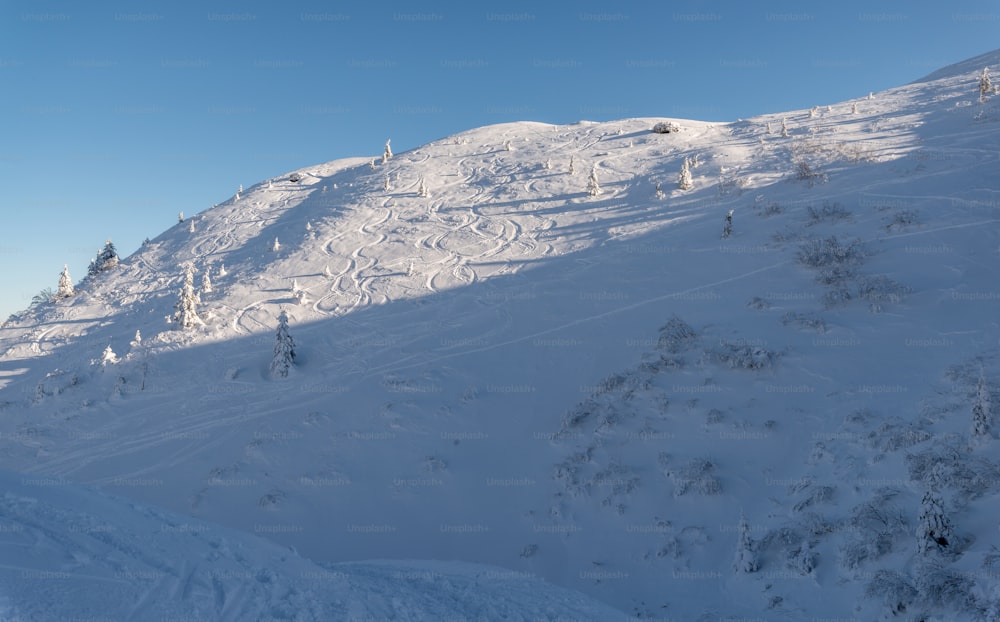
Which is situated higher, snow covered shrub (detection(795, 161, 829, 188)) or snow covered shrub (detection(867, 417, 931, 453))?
snow covered shrub (detection(795, 161, 829, 188))

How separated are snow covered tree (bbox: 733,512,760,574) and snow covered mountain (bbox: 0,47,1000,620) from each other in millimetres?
56

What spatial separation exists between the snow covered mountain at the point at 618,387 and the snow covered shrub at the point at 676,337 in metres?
0.11

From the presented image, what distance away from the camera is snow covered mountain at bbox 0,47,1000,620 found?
32.3ft

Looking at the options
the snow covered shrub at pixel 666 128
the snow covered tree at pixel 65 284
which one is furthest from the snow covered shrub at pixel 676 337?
the snow covered tree at pixel 65 284

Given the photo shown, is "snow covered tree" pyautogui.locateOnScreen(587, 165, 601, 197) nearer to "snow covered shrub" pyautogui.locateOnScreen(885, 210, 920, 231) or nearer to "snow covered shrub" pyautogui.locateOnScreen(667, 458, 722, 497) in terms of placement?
"snow covered shrub" pyautogui.locateOnScreen(885, 210, 920, 231)

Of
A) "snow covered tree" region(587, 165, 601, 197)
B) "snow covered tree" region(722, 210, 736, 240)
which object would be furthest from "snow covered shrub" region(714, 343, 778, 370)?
"snow covered tree" region(587, 165, 601, 197)

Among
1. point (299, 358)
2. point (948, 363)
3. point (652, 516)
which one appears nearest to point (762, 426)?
point (652, 516)

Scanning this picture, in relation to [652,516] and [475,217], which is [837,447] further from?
[475,217]

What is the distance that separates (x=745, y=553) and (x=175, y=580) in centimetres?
892

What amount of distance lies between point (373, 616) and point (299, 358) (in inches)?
567

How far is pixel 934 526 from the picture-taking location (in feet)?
25.9

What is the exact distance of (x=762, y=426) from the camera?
12.8 meters

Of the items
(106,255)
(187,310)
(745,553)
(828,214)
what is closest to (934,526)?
(745,553)

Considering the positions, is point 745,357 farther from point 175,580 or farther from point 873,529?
point 175,580
